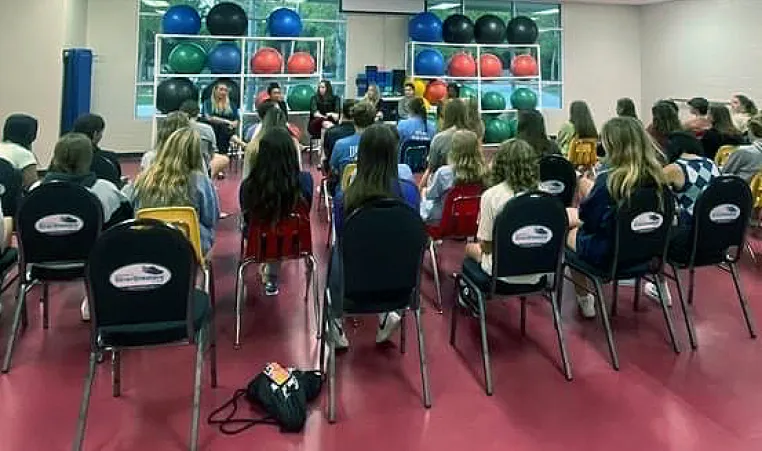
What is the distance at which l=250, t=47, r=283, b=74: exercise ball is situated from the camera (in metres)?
9.80

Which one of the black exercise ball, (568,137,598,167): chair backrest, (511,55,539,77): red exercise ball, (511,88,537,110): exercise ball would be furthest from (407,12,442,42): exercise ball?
(568,137,598,167): chair backrest

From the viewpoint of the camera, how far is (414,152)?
6.70m

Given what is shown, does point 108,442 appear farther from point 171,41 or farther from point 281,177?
point 171,41

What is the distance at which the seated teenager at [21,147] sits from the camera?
444 centimetres

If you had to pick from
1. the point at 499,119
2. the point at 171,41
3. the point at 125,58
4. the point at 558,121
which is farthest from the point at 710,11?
the point at 125,58

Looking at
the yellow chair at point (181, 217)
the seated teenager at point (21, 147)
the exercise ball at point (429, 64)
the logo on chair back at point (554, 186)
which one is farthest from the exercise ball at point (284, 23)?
the yellow chair at point (181, 217)

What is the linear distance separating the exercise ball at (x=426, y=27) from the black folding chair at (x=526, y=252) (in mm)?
8424

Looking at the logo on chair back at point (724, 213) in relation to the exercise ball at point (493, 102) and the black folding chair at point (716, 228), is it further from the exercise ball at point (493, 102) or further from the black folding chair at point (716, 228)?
the exercise ball at point (493, 102)

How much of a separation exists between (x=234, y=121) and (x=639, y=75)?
8515 mm

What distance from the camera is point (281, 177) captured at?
343 centimetres

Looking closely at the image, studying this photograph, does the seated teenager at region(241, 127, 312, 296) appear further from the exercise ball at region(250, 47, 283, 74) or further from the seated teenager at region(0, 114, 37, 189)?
the exercise ball at region(250, 47, 283, 74)

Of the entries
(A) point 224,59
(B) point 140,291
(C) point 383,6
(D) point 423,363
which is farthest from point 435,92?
(B) point 140,291

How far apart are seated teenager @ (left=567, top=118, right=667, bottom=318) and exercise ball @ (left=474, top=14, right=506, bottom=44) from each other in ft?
27.1

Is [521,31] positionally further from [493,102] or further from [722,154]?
[722,154]
